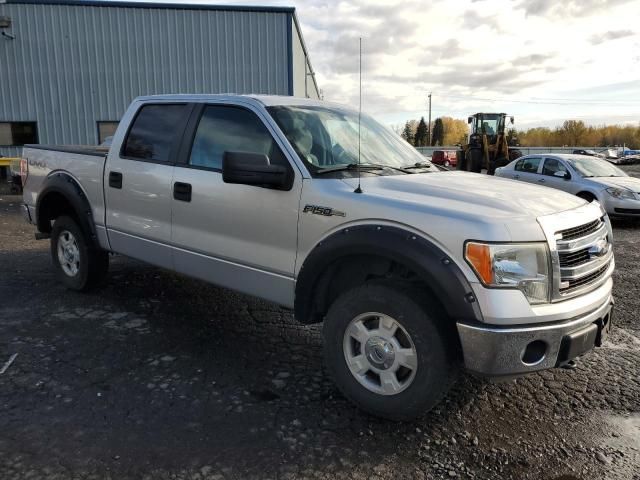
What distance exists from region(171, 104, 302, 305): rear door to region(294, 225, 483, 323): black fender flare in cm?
19

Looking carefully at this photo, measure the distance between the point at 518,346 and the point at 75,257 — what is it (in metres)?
4.52

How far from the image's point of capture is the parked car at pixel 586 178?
35.1 feet

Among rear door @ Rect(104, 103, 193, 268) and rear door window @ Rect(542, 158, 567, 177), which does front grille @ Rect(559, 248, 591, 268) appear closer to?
rear door @ Rect(104, 103, 193, 268)

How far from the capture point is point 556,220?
292 cm

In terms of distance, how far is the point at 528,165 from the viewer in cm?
1313

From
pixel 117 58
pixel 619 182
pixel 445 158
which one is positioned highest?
pixel 117 58

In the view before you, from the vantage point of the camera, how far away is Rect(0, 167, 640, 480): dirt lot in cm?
277

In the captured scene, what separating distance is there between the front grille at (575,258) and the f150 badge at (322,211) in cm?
122

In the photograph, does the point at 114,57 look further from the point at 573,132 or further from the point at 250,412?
the point at 573,132

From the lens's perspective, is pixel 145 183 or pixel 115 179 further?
pixel 115 179

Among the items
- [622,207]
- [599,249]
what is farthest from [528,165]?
[599,249]

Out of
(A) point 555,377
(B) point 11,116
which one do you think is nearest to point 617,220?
(A) point 555,377

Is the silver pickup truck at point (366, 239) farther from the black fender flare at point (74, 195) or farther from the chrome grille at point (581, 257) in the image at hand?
the black fender flare at point (74, 195)

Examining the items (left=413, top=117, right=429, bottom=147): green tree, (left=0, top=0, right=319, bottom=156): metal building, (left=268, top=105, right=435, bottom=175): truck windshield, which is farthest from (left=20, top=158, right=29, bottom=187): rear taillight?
(left=413, top=117, right=429, bottom=147): green tree
